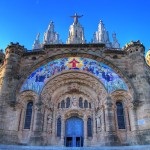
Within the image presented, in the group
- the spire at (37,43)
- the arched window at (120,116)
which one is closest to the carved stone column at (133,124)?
the arched window at (120,116)

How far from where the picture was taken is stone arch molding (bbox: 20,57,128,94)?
1725 centimetres

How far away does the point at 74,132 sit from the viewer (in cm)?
1717

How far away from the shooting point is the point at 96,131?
1653 centimetres

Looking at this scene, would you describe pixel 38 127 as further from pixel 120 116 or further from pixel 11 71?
pixel 120 116

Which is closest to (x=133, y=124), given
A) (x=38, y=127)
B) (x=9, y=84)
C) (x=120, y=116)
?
(x=120, y=116)

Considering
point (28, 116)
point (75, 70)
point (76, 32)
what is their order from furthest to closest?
point (76, 32), point (75, 70), point (28, 116)

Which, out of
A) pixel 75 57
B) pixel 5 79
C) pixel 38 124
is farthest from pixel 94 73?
pixel 5 79

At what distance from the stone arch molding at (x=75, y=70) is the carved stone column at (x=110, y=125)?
123 cm

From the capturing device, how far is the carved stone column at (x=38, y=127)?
1507 centimetres

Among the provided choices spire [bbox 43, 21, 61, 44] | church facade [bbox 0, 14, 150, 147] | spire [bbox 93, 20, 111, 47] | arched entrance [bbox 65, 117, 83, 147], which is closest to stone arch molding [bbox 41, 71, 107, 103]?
church facade [bbox 0, 14, 150, 147]

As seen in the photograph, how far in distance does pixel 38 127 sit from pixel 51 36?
39.9 metres

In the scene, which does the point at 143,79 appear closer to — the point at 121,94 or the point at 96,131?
the point at 121,94

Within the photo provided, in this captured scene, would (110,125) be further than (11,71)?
No

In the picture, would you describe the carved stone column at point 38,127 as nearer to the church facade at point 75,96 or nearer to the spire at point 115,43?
the church facade at point 75,96
